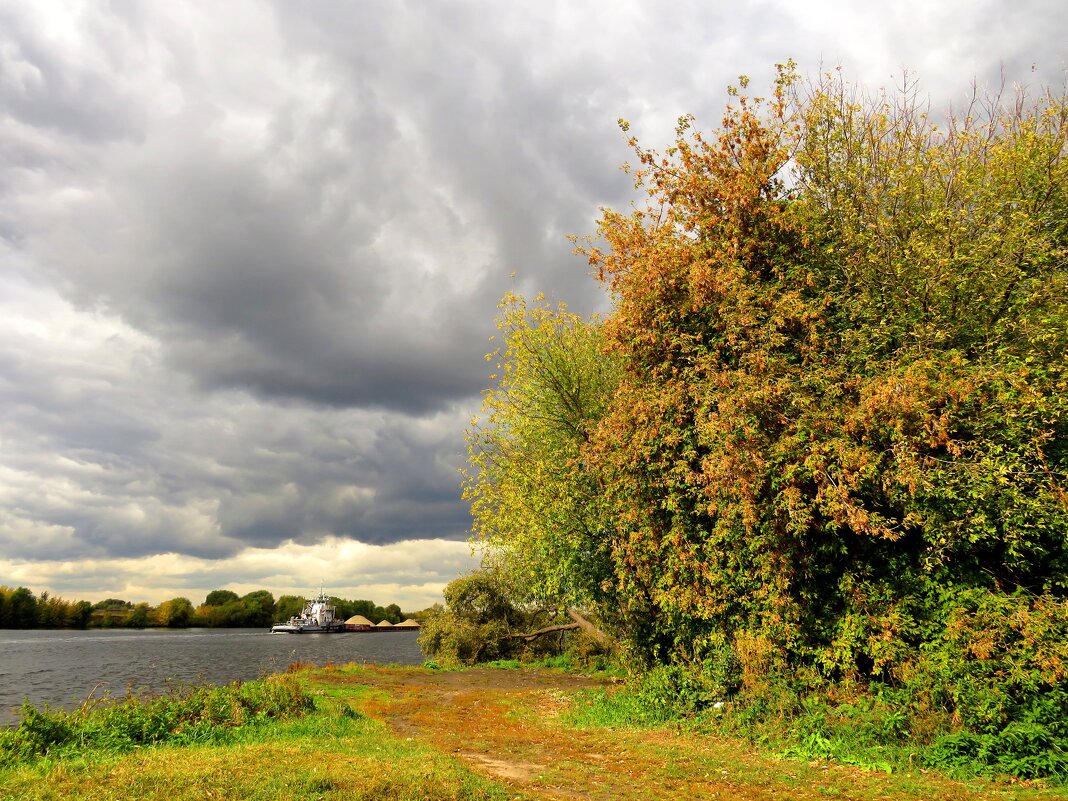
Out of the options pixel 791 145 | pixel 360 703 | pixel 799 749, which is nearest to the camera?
pixel 799 749

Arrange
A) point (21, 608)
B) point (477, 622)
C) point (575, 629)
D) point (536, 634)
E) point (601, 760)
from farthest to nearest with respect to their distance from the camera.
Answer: point (21, 608)
point (477, 622)
point (536, 634)
point (575, 629)
point (601, 760)

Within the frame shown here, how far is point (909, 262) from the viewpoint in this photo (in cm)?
1441

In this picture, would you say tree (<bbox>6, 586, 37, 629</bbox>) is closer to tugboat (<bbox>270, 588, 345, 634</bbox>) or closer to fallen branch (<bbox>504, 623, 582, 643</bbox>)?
tugboat (<bbox>270, 588, 345, 634</bbox>)

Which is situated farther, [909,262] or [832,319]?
[832,319]

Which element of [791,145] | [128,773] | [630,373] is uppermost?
[791,145]

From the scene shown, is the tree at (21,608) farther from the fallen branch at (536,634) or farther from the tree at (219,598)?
the fallen branch at (536,634)

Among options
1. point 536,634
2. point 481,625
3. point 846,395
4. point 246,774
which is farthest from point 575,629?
point 246,774

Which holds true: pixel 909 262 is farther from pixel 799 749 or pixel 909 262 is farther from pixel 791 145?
pixel 799 749

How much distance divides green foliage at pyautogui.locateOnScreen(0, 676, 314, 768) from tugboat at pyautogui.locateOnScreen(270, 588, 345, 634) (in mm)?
128202

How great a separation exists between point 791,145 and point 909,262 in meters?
5.86

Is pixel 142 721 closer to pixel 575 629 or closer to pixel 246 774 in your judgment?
pixel 246 774

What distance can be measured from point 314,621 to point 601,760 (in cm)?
13630

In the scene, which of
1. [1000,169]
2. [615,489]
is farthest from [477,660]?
[1000,169]

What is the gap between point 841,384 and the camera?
1461 centimetres
